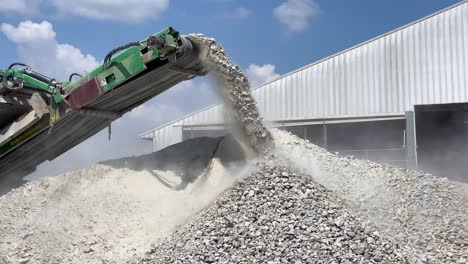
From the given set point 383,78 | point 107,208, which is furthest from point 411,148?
point 107,208

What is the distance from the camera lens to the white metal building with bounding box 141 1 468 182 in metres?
16.3

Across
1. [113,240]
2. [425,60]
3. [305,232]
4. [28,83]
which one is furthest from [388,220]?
[425,60]

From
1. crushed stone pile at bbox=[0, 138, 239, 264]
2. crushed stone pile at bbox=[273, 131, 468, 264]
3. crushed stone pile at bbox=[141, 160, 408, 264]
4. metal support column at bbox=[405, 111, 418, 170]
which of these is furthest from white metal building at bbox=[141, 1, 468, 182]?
crushed stone pile at bbox=[141, 160, 408, 264]

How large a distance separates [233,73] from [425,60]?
10316mm

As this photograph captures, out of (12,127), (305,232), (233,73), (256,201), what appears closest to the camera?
(305,232)

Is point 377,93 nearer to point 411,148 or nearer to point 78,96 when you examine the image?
point 411,148

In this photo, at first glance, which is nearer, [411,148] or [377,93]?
[411,148]

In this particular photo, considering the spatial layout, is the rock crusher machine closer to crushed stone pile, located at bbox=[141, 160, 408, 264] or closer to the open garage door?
crushed stone pile, located at bbox=[141, 160, 408, 264]

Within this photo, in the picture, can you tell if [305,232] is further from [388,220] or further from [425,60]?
[425,60]

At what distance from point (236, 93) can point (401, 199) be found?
116 inches

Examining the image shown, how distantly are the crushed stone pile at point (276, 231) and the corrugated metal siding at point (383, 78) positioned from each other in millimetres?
8829

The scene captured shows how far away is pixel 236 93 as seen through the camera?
810cm

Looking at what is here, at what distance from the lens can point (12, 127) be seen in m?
9.51

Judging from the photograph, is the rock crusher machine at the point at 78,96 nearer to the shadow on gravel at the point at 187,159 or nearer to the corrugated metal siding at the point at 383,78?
the shadow on gravel at the point at 187,159
